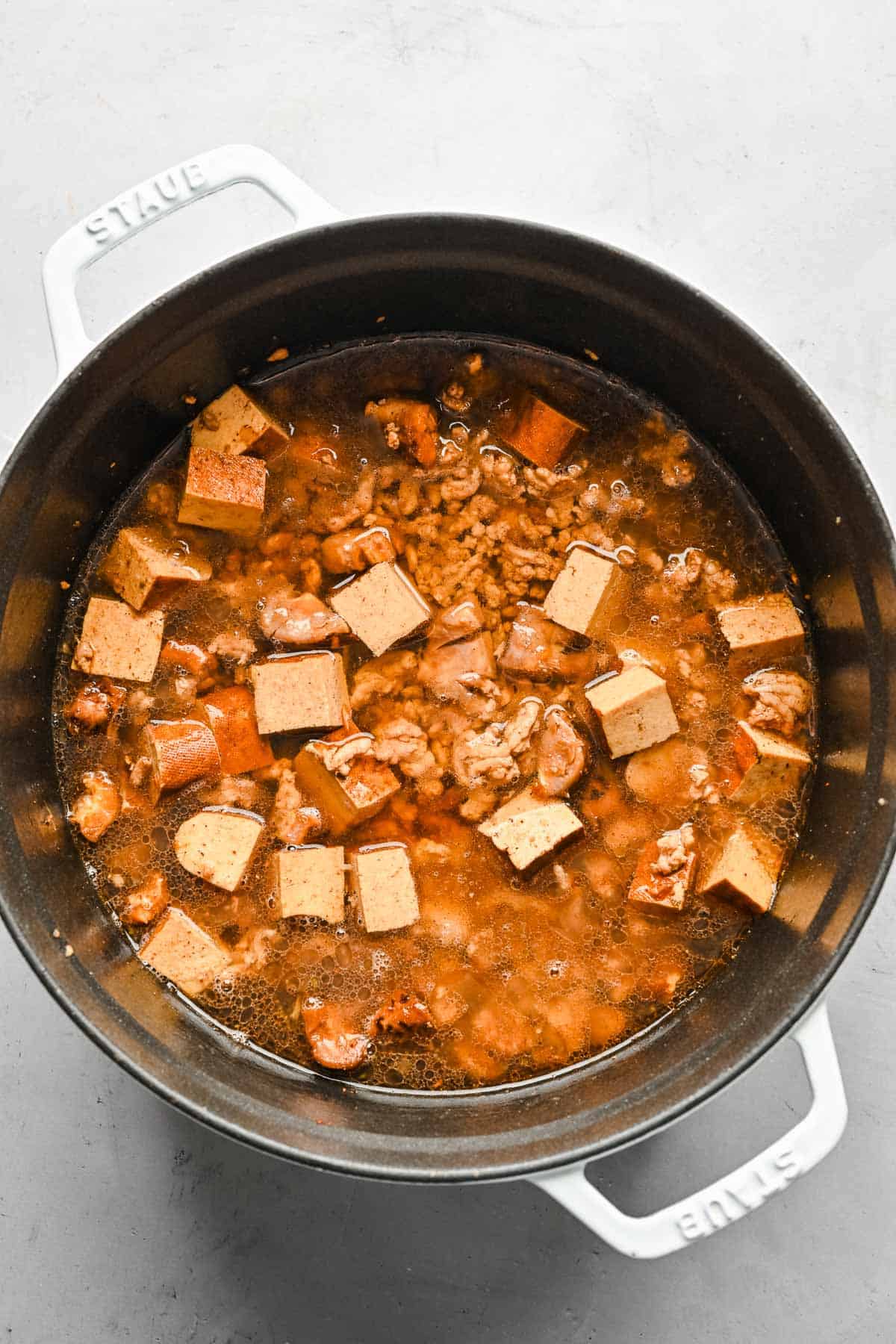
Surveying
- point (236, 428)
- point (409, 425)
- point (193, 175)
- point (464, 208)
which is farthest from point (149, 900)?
point (464, 208)

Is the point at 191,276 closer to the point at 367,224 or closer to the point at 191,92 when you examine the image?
the point at 367,224

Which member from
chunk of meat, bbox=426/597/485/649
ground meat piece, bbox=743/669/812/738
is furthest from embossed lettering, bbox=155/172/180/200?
ground meat piece, bbox=743/669/812/738

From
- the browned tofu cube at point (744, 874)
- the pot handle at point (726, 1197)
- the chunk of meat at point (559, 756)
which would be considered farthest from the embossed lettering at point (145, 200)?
the pot handle at point (726, 1197)

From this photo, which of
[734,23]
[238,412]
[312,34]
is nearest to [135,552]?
[238,412]

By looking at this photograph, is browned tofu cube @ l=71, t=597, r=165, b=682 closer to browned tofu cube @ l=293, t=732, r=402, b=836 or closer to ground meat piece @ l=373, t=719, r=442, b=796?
browned tofu cube @ l=293, t=732, r=402, b=836

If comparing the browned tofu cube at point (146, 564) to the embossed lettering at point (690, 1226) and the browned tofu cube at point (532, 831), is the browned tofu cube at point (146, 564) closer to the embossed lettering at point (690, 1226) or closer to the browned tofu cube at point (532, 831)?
the browned tofu cube at point (532, 831)
